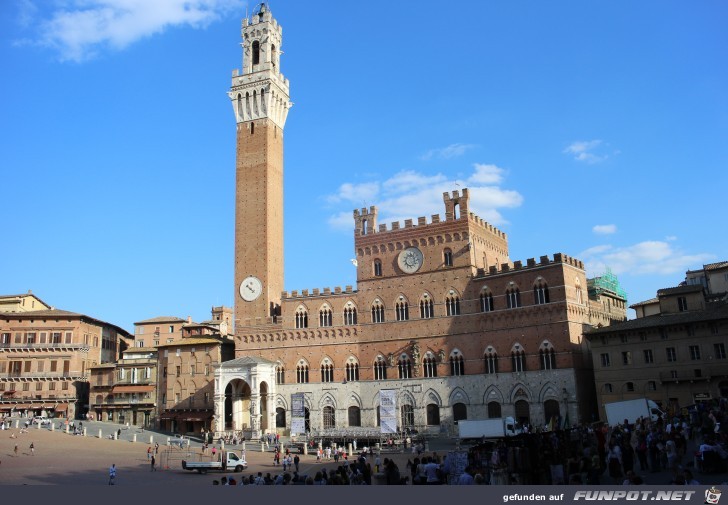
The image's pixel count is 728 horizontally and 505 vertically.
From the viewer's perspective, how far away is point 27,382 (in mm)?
61906

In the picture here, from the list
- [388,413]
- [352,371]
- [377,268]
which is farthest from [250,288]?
[388,413]

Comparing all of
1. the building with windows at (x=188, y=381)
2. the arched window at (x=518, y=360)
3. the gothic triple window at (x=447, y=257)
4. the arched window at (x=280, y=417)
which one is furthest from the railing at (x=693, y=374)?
the building with windows at (x=188, y=381)

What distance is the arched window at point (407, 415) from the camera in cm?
4884

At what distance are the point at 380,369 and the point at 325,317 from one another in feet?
20.4

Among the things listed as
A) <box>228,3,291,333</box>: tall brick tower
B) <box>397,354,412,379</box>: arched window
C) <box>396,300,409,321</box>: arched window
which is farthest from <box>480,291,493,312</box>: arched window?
<box>228,3,291,333</box>: tall brick tower

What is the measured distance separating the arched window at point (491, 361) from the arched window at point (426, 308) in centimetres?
508

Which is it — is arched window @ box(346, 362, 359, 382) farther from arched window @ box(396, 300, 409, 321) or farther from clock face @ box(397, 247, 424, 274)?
clock face @ box(397, 247, 424, 274)

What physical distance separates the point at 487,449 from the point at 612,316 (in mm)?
31221

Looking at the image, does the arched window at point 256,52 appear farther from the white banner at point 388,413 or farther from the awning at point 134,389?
the white banner at point 388,413

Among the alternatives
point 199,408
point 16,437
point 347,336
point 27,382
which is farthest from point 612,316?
point 27,382

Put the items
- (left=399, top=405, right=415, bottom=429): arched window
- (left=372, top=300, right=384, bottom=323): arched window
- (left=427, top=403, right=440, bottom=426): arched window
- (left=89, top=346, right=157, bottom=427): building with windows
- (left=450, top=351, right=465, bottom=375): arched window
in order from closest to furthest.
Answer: (left=450, top=351, right=465, bottom=375): arched window, (left=427, top=403, right=440, bottom=426): arched window, (left=399, top=405, right=415, bottom=429): arched window, (left=372, top=300, right=384, bottom=323): arched window, (left=89, top=346, right=157, bottom=427): building with windows

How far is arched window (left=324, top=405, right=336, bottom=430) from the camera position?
51.5m

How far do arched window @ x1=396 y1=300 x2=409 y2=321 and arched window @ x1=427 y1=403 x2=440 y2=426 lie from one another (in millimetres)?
6677

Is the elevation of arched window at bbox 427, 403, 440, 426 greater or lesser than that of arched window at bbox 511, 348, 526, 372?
lesser
